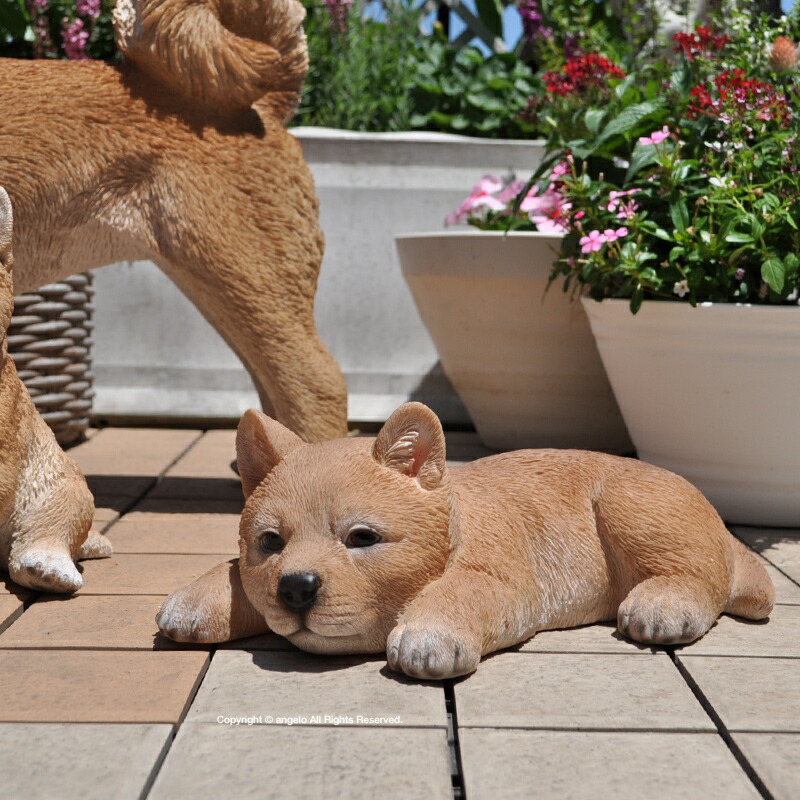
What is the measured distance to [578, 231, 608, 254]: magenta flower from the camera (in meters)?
2.66

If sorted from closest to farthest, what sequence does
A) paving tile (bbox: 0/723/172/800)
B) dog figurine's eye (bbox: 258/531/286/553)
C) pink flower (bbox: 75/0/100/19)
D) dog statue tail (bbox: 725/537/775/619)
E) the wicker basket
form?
paving tile (bbox: 0/723/172/800) → dog figurine's eye (bbox: 258/531/286/553) → dog statue tail (bbox: 725/537/775/619) → the wicker basket → pink flower (bbox: 75/0/100/19)

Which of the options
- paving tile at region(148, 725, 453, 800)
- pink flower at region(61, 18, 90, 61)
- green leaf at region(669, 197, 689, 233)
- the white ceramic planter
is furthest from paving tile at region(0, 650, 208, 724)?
pink flower at region(61, 18, 90, 61)

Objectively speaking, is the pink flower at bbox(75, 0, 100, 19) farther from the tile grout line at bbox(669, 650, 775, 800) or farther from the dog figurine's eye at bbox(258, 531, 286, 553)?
the tile grout line at bbox(669, 650, 775, 800)

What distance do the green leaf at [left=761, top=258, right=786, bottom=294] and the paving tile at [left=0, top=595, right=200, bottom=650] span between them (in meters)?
1.58

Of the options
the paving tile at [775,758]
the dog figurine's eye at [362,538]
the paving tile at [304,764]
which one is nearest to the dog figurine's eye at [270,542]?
the dog figurine's eye at [362,538]

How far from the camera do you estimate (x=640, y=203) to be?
279 centimetres

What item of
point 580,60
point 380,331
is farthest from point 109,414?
point 580,60

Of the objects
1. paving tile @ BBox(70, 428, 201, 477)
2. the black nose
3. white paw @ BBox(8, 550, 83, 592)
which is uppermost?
the black nose

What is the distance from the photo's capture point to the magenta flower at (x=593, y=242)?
2.66 metres

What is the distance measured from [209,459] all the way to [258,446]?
1.73 m

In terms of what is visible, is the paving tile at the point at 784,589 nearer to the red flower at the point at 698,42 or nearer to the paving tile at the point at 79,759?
the paving tile at the point at 79,759

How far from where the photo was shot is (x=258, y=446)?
1815 millimetres

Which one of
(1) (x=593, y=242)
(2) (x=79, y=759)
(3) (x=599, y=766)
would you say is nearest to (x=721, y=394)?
(1) (x=593, y=242)

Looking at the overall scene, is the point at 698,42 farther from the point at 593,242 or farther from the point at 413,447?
the point at 413,447
